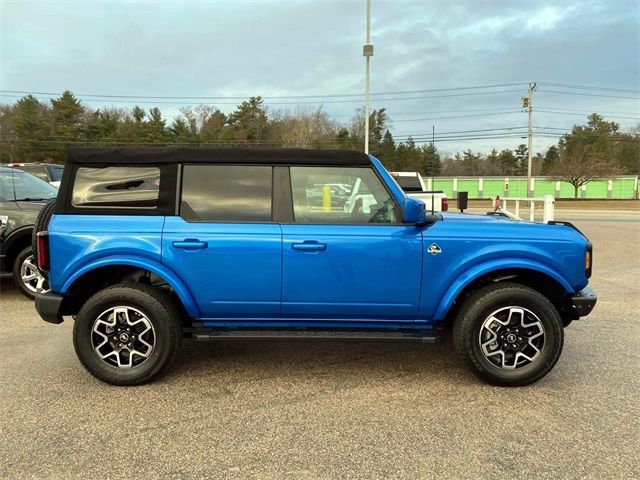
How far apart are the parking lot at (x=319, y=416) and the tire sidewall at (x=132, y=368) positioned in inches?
4.5

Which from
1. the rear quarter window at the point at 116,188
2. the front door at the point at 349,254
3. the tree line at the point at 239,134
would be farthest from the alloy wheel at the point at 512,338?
the tree line at the point at 239,134

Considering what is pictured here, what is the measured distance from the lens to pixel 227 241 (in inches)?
146

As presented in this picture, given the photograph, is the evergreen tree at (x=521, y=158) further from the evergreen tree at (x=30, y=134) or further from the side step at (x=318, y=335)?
the side step at (x=318, y=335)

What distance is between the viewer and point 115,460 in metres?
2.85

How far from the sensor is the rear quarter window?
387 centimetres

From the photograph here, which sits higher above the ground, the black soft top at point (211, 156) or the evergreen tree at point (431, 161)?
the evergreen tree at point (431, 161)

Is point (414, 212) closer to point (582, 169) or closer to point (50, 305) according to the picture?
point (50, 305)

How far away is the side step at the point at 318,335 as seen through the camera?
3.77 metres

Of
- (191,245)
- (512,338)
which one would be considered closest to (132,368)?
(191,245)

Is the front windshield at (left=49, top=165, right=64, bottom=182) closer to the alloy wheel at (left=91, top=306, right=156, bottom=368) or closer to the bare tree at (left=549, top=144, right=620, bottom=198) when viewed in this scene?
the alloy wheel at (left=91, top=306, right=156, bottom=368)

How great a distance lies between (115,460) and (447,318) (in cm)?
260

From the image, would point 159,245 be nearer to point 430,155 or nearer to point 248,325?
point 248,325

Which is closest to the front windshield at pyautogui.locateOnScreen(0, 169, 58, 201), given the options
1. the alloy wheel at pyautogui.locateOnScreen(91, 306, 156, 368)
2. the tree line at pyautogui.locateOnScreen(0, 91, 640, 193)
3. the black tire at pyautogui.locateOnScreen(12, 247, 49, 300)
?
the black tire at pyautogui.locateOnScreen(12, 247, 49, 300)

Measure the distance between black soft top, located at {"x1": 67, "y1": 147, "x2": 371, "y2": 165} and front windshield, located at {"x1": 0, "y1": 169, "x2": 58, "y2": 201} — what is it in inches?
146
